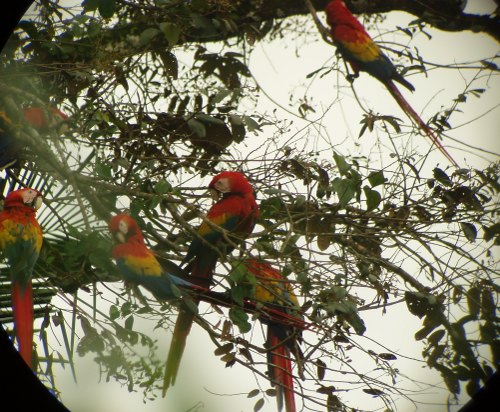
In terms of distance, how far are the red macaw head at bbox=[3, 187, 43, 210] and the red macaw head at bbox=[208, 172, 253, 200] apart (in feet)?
0.90

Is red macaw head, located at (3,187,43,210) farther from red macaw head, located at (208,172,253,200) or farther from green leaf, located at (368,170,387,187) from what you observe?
green leaf, located at (368,170,387,187)

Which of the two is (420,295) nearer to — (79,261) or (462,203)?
(462,203)

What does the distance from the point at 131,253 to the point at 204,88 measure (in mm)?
424

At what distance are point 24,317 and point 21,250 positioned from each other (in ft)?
0.34

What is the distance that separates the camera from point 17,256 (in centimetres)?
99

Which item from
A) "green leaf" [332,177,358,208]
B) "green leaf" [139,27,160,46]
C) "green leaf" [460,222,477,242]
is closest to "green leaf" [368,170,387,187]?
"green leaf" [332,177,358,208]

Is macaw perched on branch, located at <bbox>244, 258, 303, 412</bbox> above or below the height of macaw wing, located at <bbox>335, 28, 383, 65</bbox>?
below

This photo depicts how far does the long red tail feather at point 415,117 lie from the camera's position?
3.51 ft

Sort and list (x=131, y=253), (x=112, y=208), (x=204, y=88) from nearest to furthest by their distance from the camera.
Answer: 1. (x=131, y=253)
2. (x=112, y=208)
3. (x=204, y=88)

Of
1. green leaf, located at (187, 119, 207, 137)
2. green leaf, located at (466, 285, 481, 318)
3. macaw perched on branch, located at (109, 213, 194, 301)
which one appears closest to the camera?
macaw perched on branch, located at (109, 213, 194, 301)

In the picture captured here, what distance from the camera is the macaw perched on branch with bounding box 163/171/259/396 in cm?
95

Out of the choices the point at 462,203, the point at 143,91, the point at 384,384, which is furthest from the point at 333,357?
the point at 143,91

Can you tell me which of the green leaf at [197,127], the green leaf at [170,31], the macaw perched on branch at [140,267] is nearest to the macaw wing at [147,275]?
the macaw perched on branch at [140,267]

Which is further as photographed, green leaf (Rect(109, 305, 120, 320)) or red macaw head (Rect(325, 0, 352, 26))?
red macaw head (Rect(325, 0, 352, 26))
